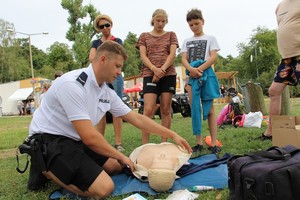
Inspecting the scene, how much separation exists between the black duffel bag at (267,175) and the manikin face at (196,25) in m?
2.63

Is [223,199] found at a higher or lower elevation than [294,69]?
lower

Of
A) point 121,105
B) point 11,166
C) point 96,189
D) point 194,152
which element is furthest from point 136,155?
point 11,166

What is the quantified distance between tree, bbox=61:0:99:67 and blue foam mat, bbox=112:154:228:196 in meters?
28.2

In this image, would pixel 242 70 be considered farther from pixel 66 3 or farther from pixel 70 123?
pixel 70 123

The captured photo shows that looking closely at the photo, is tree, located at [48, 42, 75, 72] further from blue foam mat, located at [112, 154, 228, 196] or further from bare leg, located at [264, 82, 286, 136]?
blue foam mat, located at [112, 154, 228, 196]

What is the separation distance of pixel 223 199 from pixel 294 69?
2.10 metres

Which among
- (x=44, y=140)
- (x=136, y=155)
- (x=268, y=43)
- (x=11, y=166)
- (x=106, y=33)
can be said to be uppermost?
(x=268, y=43)

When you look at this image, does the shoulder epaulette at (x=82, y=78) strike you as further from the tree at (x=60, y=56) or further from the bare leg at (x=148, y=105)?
the tree at (x=60, y=56)

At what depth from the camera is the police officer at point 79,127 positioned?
2.80 metres

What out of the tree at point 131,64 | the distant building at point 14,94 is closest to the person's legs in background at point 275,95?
the distant building at point 14,94

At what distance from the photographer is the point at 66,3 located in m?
33.3

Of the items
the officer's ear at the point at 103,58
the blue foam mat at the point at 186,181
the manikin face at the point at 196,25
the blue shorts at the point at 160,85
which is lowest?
the blue foam mat at the point at 186,181

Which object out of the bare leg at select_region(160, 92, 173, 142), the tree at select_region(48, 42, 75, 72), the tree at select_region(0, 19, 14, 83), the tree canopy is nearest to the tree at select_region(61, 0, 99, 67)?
the tree canopy

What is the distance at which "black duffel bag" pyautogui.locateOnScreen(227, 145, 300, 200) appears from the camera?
2.06 m
